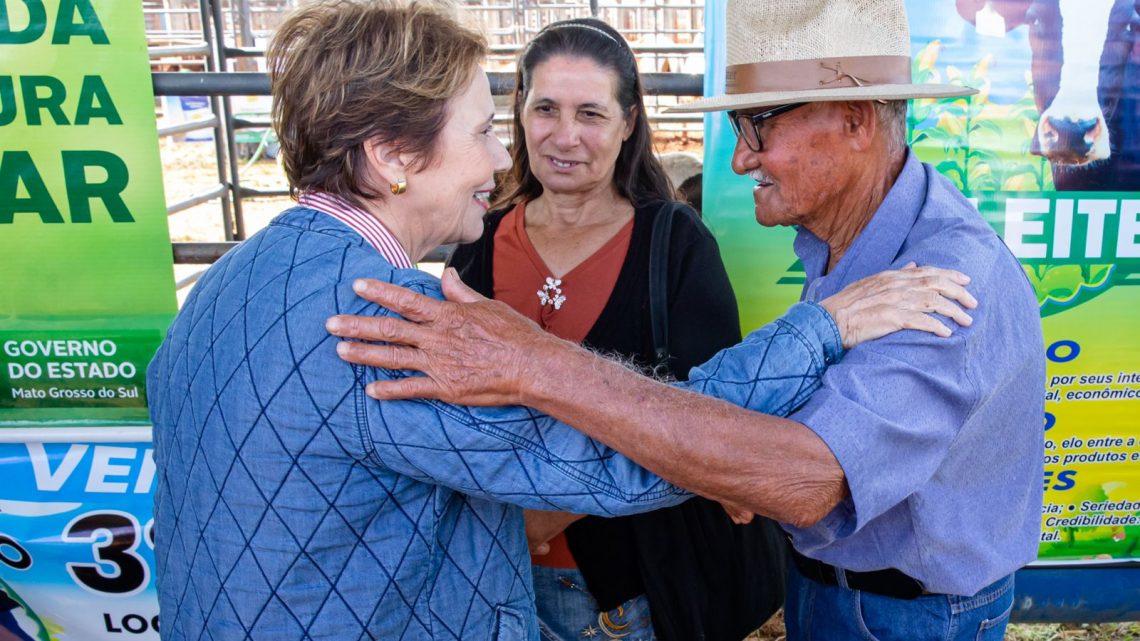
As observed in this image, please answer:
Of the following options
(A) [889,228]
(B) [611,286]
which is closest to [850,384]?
(A) [889,228]

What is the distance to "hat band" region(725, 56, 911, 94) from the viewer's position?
1711 mm

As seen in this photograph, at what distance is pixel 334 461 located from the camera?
1437mm

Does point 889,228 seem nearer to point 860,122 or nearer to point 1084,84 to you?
point 860,122

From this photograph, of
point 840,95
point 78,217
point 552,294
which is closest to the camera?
point 840,95

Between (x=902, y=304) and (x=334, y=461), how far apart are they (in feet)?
2.88

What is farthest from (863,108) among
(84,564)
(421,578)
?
(84,564)

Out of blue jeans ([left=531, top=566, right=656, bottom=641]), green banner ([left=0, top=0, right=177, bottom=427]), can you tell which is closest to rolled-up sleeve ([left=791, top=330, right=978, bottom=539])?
blue jeans ([left=531, top=566, right=656, bottom=641])

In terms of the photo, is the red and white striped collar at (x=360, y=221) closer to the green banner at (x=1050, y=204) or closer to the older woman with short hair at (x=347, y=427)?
the older woman with short hair at (x=347, y=427)

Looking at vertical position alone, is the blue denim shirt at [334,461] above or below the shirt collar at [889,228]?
below

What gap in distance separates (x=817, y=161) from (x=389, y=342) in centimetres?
87

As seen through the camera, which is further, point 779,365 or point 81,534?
point 81,534

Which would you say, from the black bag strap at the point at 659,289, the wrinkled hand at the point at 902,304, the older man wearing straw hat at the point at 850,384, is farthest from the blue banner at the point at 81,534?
the wrinkled hand at the point at 902,304

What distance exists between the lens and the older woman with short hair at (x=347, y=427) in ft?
4.66

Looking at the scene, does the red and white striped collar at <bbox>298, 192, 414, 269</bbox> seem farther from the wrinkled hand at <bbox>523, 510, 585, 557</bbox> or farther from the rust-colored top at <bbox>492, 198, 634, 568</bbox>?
the rust-colored top at <bbox>492, 198, 634, 568</bbox>
